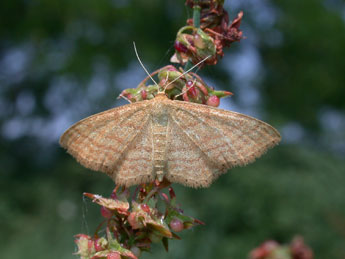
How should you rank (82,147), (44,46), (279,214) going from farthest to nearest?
(44,46), (279,214), (82,147)

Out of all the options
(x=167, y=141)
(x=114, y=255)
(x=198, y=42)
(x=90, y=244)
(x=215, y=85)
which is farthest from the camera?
(x=215, y=85)

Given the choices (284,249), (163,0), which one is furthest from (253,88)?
(284,249)

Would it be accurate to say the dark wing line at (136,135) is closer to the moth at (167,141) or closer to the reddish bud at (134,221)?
the moth at (167,141)

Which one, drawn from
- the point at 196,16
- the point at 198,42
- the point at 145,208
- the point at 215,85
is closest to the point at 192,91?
the point at 198,42

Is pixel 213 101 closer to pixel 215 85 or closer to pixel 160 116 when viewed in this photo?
pixel 160 116

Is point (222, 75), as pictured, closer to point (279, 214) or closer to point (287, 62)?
point (287, 62)

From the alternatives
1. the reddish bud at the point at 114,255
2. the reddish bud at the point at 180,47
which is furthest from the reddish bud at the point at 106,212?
the reddish bud at the point at 180,47
